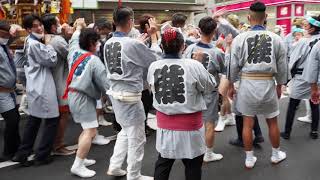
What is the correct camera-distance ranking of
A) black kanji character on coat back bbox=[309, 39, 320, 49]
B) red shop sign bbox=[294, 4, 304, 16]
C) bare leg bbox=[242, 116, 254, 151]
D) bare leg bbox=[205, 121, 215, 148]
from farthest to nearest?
red shop sign bbox=[294, 4, 304, 16], black kanji character on coat back bbox=[309, 39, 320, 49], bare leg bbox=[205, 121, 215, 148], bare leg bbox=[242, 116, 254, 151]

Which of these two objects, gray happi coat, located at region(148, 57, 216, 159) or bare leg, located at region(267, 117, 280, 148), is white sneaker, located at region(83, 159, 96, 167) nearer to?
gray happi coat, located at region(148, 57, 216, 159)

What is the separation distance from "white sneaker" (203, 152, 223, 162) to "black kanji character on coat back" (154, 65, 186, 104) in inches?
74.1

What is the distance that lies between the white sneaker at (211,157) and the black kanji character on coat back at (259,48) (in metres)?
1.40

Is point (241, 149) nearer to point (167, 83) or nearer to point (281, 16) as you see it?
point (167, 83)

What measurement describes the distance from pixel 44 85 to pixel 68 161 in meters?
1.10

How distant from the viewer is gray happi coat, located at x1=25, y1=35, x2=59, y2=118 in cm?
460

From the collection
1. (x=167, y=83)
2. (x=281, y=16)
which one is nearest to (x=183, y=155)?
(x=167, y=83)

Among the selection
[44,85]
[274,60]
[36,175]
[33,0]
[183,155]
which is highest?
[33,0]

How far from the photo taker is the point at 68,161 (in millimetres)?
4910

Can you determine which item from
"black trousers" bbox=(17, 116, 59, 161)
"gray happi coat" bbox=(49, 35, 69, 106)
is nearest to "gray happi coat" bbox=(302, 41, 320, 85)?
"gray happi coat" bbox=(49, 35, 69, 106)

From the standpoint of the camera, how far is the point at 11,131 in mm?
4852

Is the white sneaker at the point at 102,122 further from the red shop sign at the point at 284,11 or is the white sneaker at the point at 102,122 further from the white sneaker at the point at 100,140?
the red shop sign at the point at 284,11

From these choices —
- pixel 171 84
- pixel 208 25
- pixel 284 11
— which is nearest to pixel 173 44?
pixel 171 84

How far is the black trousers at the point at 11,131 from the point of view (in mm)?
4746
